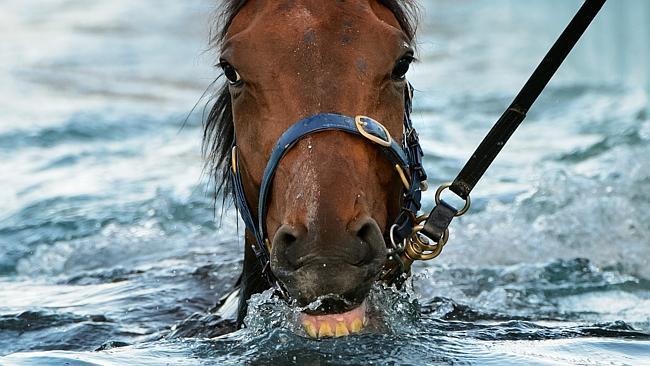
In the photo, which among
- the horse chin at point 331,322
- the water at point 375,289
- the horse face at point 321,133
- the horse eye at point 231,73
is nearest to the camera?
the horse face at point 321,133

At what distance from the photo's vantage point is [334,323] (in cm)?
302

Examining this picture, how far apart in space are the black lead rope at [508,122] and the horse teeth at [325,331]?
1.64ft

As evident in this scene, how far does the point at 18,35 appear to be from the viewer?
16016 millimetres

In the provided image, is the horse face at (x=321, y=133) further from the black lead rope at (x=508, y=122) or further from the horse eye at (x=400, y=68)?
the black lead rope at (x=508, y=122)

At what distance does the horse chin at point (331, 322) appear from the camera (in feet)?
9.88

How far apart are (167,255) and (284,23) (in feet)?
11.7

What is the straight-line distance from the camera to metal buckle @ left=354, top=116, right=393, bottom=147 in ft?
10.1

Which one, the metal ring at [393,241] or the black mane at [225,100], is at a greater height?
the black mane at [225,100]

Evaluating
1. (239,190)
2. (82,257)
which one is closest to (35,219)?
(82,257)

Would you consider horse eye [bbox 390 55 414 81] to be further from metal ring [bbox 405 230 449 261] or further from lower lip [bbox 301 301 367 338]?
lower lip [bbox 301 301 367 338]

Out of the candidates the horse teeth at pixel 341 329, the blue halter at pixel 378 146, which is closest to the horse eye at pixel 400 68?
the blue halter at pixel 378 146

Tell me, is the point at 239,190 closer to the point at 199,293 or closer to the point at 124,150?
the point at 199,293

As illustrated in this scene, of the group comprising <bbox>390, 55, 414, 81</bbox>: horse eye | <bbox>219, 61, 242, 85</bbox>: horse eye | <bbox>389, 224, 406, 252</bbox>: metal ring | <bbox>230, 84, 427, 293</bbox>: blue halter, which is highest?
<bbox>390, 55, 414, 81</bbox>: horse eye

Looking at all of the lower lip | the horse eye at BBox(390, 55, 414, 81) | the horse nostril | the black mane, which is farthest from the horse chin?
the black mane
